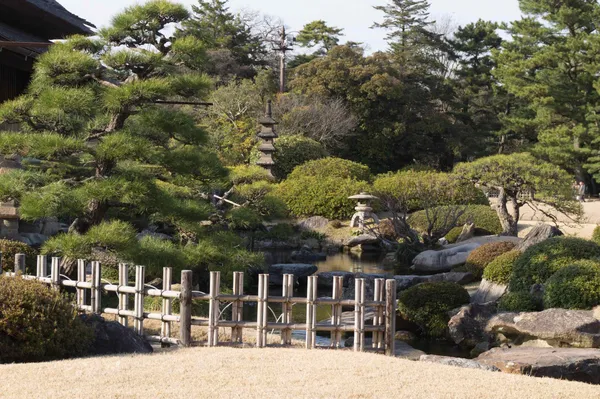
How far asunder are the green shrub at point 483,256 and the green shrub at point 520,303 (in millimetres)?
3301

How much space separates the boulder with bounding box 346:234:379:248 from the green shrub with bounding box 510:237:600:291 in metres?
9.46

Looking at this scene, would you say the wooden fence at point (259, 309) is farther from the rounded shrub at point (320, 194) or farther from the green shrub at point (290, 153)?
the green shrub at point (290, 153)

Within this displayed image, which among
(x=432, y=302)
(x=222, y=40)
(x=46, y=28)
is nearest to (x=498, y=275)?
(x=432, y=302)

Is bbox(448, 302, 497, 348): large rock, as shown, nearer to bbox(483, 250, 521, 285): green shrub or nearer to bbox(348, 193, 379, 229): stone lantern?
bbox(483, 250, 521, 285): green shrub

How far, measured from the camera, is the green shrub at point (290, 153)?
2756cm

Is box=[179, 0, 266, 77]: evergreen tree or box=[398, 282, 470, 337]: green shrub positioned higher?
box=[179, 0, 266, 77]: evergreen tree

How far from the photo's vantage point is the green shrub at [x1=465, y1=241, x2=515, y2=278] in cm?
1480

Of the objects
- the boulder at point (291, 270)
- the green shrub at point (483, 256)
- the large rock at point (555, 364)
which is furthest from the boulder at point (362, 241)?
the large rock at point (555, 364)

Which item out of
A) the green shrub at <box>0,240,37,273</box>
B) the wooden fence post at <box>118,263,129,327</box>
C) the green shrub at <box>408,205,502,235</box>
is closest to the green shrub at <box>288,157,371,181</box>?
the green shrub at <box>408,205,502,235</box>

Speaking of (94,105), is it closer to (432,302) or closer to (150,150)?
(150,150)

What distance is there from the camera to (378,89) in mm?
31844

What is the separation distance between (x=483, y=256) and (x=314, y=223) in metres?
9.34

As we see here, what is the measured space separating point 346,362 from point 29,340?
2.67 meters

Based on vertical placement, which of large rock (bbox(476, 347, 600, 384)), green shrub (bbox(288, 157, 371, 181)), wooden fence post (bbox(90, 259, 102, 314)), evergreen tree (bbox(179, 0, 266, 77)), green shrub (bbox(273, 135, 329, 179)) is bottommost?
large rock (bbox(476, 347, 600, 384))
